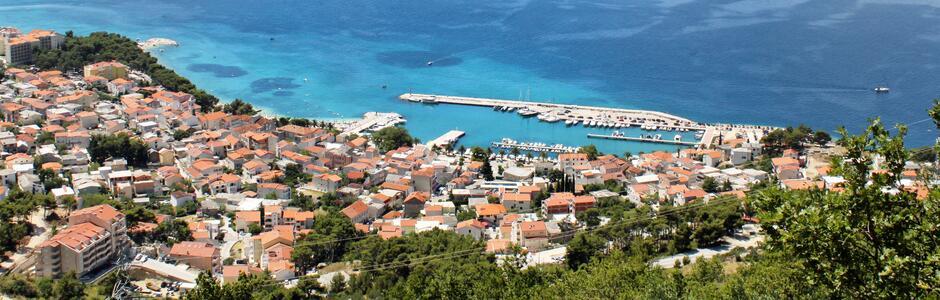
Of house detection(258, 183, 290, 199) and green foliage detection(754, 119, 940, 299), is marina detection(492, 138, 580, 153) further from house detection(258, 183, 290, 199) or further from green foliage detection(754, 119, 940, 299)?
green foliage detection(754, 119, 940, 299)

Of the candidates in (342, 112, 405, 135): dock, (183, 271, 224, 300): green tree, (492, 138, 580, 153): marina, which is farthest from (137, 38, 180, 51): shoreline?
(183, 271, 224, 300): green tree

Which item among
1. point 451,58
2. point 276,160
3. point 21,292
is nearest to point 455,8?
point 451,58

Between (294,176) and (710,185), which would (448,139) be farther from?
(710,185)

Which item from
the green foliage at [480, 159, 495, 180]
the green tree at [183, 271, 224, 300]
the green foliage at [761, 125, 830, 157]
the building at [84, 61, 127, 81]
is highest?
the building at [84, 61, 127, 81]

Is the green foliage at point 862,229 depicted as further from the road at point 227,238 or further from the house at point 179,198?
the house at point 179,198

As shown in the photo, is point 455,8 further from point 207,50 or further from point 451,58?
point 207,50

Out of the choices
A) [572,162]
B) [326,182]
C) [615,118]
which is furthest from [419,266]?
[615,118]

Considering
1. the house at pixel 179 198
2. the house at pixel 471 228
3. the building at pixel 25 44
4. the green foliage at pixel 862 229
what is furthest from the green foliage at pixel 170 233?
the building at pixel 25 44
